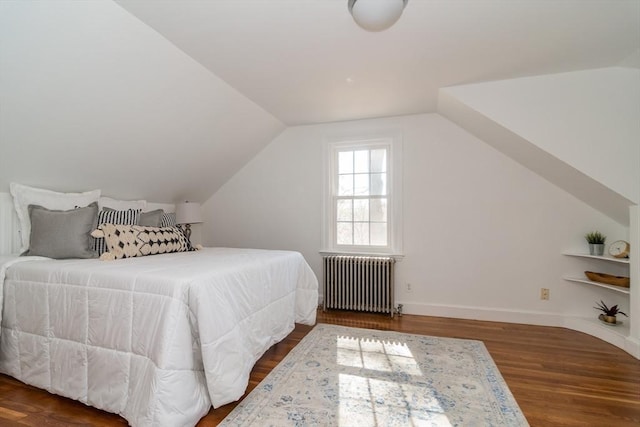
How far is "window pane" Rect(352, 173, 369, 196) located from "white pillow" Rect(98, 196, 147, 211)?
2530 mm

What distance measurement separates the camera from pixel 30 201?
252 centimetres

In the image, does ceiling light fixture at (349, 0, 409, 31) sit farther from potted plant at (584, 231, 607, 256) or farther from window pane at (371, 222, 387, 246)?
potted plant at (584, 231, 607, 256)

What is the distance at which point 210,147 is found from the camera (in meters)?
3.54

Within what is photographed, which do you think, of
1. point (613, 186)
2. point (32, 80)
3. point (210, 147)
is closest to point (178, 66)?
point (32, 80)

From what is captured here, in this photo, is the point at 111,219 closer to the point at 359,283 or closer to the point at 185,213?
the point at 185,213

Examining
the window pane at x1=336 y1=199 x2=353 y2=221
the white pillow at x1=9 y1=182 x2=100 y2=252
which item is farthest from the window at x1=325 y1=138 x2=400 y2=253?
the white pillow at x1=9 y1=182 x2=100 y2=252

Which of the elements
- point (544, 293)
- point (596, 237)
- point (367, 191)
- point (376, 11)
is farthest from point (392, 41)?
point (544, 293)

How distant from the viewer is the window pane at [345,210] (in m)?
3.99

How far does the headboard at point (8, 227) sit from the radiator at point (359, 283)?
2.84 meters

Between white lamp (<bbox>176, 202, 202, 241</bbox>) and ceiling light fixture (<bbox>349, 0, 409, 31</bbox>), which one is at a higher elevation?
ceiling light fixture (<bbox>349, 0, 409, 31</bbox>)

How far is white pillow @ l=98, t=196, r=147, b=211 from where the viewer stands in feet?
10.2

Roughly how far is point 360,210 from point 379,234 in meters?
0.38

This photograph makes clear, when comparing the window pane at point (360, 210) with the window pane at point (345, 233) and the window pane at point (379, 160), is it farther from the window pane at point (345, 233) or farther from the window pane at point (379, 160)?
the window pane at point (379, 160)

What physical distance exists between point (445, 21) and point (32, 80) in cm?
256
